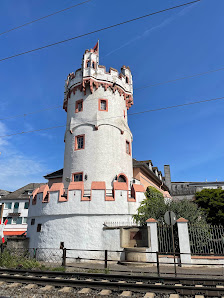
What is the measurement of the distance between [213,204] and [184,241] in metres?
21.0

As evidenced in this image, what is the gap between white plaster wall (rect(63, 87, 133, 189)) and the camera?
1852 centimetres

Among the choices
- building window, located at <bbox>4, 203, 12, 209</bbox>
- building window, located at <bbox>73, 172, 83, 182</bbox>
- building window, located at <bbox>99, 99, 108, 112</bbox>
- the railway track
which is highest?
building window, located at <bbox>99, 99, 108, 112</bbox>

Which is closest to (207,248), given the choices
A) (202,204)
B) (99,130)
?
(99,130)

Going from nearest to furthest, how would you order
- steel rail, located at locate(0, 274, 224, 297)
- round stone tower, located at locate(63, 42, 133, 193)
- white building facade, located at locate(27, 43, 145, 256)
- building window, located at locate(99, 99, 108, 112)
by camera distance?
steel rail, located at locate(0, 274, 224, 297) < white building facade, located at locate(27, 43, 145, 256) < round stone tower, located at locate(63, 42, 133, 193) < building window, located at locate(99, 99, 108, 112)

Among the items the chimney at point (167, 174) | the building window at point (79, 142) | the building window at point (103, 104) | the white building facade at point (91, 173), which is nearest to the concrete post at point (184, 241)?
the white building facade at point (91, 173)

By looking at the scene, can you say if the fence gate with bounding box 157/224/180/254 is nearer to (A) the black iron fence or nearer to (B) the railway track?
(A) the black iron fence

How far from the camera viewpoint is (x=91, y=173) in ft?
59.7

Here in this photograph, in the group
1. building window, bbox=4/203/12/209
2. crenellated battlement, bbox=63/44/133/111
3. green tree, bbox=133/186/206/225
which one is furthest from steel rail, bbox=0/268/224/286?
building window, bbox=4/203/12/209

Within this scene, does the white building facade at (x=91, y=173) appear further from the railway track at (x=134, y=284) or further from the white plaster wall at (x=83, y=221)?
the railway track at (x=134, y=284)

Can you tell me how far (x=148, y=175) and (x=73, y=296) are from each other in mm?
21577

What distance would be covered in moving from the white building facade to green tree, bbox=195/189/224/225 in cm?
1615

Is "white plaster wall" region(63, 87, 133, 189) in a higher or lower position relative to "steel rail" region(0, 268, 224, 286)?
higher

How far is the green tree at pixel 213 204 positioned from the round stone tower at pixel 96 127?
16.2 metres

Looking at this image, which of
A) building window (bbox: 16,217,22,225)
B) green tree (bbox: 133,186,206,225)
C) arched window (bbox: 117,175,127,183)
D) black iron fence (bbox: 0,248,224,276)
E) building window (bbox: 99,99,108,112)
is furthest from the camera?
building window (bbox: 16,217,22,225)
